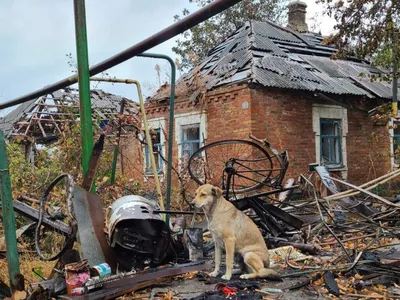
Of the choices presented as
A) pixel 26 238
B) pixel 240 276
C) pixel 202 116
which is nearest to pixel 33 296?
pixel 240 276


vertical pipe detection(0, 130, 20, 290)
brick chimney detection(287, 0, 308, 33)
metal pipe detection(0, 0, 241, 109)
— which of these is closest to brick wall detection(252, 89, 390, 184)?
brick chimney detection(287, 0, 308, 33)

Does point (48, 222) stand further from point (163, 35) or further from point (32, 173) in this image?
point (32, 173)

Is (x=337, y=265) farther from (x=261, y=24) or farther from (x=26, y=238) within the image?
(x=261, y=24)

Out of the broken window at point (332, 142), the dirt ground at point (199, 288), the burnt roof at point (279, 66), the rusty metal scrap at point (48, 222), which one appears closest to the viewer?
the dirt ground at point (199, 288)

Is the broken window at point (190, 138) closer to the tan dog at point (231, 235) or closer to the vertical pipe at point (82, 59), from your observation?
the tan dog at point (231, 235)

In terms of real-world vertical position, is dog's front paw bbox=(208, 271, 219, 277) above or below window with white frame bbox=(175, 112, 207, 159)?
below

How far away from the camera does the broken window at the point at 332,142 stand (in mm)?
13531

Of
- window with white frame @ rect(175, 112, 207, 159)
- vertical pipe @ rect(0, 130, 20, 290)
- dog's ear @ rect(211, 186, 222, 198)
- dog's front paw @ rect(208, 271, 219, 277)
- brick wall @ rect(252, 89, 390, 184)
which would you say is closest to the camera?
vertical pipe @ rect(0, 130, 20, 290)

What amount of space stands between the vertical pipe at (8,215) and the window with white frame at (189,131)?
9.83 m

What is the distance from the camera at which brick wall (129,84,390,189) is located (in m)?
11.7

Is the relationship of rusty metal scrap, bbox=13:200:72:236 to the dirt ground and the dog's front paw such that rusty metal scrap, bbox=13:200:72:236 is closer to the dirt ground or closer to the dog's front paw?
the dirt ground

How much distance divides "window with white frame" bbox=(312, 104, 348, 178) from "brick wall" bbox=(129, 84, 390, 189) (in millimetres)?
263

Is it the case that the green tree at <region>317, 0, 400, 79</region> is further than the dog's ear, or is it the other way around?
the green tree at <region>317, 0, 400, 79</region>

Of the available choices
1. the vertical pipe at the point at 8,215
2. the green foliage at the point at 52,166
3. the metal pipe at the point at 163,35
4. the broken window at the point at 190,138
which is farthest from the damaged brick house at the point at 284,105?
the vertical pipe at the point at 8,215
